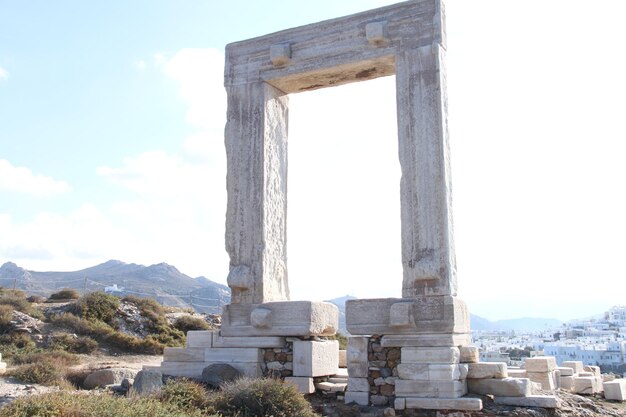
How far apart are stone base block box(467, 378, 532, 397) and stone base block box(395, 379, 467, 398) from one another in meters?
0.16

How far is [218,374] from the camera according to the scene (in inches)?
353

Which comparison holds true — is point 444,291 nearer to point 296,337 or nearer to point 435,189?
point 435,189

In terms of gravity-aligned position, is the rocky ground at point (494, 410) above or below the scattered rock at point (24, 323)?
below

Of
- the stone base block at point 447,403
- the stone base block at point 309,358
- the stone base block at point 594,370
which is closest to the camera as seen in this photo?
the stone base block at point 447,403

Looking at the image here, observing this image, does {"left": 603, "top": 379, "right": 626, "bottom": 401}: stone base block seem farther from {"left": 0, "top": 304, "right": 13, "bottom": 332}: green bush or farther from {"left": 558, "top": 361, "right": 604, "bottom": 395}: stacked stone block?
{"left": 0, "top": 304, "right": 13, "bottom": 332}: green bush

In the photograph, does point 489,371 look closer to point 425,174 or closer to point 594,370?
point 425,174

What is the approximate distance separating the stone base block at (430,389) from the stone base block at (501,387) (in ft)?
0.52

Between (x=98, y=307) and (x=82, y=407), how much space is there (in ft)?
44.9

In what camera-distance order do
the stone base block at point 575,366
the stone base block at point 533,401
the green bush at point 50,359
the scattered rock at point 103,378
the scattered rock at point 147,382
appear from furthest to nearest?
the green bush at point 50,359 < the stone base block at point 575,366 < the scattered rock at point 103,378 < the scattered rock at point 147,382 < the stone base block at point 533,401

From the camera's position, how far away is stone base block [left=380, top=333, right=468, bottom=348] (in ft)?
26.7

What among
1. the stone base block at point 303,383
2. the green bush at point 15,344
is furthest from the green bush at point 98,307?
the stone base block at point 303,383

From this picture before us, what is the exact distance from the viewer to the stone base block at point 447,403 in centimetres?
778

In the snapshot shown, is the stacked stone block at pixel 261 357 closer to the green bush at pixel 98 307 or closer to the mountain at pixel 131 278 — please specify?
the green bush at pixel 98 307

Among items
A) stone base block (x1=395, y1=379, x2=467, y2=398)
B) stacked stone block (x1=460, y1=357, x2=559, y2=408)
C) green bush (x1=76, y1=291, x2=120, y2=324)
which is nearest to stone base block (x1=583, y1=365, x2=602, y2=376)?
stacked stone block (x1=460, y1=357, x2=559, y2=408)
